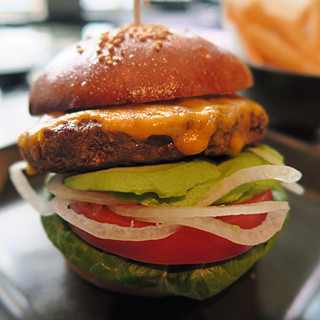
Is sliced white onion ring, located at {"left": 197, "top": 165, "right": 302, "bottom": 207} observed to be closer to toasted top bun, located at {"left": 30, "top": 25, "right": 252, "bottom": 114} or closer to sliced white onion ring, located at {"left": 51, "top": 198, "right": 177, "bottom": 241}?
→ sliced white onion ring, located at {"left": 51, "top": 198, "right": 177, "bottom": 241}

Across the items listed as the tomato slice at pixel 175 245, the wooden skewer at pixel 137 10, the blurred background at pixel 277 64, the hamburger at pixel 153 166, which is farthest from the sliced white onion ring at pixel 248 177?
the blurred background at pixel 277 64

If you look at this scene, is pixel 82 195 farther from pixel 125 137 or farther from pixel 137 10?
pixel 137 10

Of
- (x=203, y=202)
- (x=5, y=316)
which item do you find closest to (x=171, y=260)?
(x=203, y=202)

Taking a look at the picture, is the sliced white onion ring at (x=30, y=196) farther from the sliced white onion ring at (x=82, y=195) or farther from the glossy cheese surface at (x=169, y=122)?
the glossy cheese surface at (x=169, y=122)

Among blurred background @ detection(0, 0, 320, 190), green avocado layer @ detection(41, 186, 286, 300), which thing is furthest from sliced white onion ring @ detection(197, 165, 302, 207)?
blurred background @ detection(0, 0, 320, 190)

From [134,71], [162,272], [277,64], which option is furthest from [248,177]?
[277,64]

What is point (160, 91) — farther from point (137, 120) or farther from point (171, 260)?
point (171, 260)
